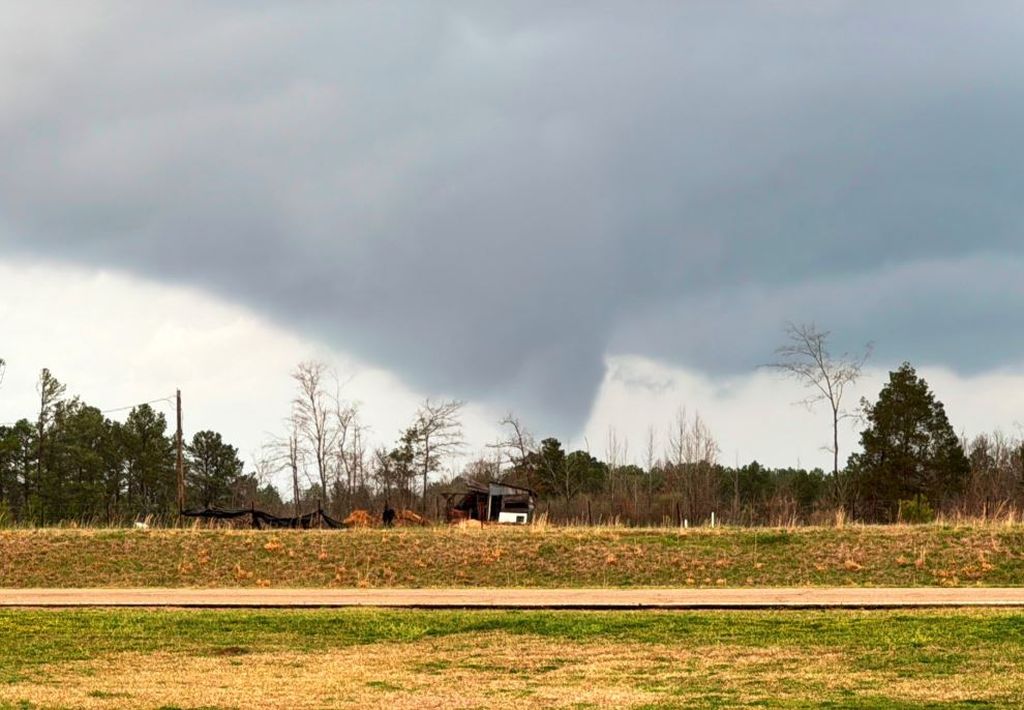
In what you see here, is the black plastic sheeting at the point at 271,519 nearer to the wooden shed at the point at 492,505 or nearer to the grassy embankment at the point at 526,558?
the wooden shed at the point at 492,505

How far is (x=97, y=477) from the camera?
283 ft

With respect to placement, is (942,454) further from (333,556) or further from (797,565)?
(333,556)

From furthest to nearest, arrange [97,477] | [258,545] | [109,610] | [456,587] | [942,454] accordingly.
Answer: [97,477]
[942,454]
[258,545]
[456,587]
[109,610]

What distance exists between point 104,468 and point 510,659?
77237 millimetres

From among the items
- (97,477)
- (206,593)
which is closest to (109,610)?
(206,593)

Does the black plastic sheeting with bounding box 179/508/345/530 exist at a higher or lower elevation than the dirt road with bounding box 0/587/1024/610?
higher

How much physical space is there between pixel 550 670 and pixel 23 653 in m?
7.81

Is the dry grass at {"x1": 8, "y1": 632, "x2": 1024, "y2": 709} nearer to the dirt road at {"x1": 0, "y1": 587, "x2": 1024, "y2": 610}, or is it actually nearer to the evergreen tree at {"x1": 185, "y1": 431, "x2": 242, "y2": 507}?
the dirt road at {"x1": 0, "y1": 587, "x2": 1024, "y2": 610}

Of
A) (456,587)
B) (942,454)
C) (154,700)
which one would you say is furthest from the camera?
(942,454)

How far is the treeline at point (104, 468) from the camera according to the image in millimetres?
81688

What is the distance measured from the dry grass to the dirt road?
14.3 ft

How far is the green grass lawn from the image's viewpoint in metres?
13.6

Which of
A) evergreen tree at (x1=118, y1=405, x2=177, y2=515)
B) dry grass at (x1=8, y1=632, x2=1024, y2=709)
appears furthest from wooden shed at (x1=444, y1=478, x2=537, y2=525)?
evergreen tree at (x1=118, y1=405, x2=177, y2=515)

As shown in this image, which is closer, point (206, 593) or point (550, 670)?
point (550, 670)
